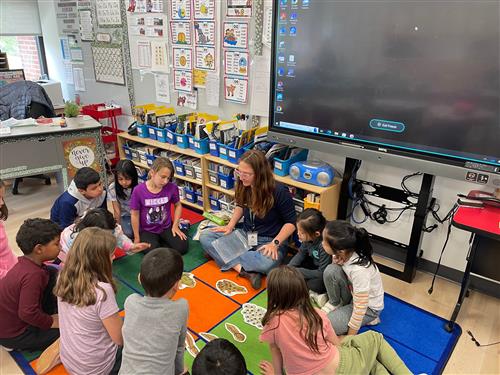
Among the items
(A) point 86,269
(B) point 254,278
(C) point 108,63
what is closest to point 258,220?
(B) point 254,278

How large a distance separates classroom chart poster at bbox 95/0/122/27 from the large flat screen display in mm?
2355

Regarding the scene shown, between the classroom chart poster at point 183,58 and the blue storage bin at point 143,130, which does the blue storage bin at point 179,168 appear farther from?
the classroom chart poster at point 183,58

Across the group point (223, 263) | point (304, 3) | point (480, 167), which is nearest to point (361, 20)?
point (304, 3)

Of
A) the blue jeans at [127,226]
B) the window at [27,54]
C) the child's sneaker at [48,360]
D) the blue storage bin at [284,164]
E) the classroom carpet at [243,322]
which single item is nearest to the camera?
the child's sneaker at [48,360]

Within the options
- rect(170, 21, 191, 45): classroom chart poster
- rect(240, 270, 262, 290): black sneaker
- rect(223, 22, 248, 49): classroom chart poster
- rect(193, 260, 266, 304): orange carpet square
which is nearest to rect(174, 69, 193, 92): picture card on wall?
rect(170, 21, 191, 45): classroom chart poster

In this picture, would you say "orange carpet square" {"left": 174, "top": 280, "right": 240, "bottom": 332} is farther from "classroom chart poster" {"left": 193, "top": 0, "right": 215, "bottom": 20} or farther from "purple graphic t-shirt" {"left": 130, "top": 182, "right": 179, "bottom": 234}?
"classroom chart poster" {"left": 193, "top": 0, "right": 215, "bottom": 20}

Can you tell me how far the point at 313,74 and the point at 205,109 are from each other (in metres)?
1.48

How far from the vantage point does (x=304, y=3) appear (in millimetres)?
2355

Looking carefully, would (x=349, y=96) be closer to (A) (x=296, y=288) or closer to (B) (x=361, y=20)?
(B) (x=361, y=20)

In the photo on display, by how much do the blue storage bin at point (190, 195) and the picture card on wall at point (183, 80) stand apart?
969 mm

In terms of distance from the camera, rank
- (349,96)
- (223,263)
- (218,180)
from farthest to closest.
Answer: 1. (218,180)
2. (223,263)
3. (349,96)

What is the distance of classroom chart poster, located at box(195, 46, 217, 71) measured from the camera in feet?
11.1

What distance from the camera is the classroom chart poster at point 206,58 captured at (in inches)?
133

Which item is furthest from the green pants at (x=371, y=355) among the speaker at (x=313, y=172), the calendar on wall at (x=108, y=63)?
the calendar on wall at (x=108, y=63)
